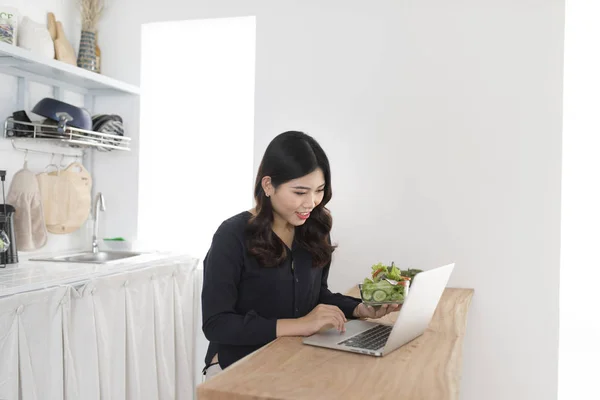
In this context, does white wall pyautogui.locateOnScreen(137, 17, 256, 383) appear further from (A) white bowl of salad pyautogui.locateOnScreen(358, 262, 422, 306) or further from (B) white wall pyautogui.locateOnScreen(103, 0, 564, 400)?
(A) white bowl of salad pyautogui.locateOnScreen(358, 262, 422, 306)

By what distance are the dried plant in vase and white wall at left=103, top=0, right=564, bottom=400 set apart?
3.03 feet

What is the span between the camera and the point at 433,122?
2955 millimetres

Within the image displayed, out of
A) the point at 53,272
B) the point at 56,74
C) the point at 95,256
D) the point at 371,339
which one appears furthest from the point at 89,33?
the point at 371,339

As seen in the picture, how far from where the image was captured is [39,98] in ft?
10.2

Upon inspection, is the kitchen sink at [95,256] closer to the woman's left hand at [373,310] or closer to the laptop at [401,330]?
the woman's left hand at [373,310]

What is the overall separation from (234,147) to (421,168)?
1.10 metres

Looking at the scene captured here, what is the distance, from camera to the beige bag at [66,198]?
3023 mm

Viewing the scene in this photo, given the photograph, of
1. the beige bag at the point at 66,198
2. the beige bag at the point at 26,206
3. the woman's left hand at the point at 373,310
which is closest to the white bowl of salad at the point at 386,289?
the woman's left hand at the point at 373,310

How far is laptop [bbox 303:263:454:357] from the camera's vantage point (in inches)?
60.2

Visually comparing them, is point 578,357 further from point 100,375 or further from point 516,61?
point 100,375

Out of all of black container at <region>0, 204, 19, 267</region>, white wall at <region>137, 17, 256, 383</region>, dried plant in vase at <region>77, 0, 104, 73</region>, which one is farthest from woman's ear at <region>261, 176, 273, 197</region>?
dried plant in vase at <region>77, 0, 104, 73</region>

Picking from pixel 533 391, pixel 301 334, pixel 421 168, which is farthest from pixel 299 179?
pixel 533 391

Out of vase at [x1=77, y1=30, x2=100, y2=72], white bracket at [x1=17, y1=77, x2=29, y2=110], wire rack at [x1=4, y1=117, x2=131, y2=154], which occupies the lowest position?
wire rack at [x1=4, y1=117, x2=131, y2=154]

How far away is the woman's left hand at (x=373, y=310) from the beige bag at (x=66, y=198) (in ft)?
5.81
